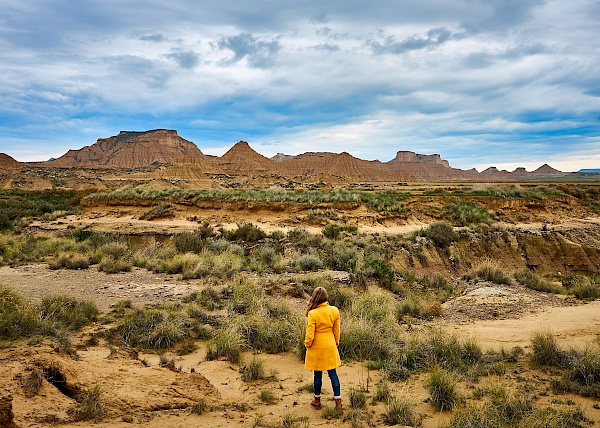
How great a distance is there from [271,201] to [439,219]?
11.2m

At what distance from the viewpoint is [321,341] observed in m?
5.40

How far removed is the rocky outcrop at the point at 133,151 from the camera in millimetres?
129125

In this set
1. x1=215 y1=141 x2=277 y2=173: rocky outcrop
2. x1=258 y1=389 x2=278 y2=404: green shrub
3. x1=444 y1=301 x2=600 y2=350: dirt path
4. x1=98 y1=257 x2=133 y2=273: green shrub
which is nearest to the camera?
x1=258 y1=389 x2=278 y2=404: green shrub

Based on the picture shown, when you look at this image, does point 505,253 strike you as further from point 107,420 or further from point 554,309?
point 107,420

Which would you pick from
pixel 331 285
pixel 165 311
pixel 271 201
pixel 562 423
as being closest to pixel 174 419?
pixel 165 311

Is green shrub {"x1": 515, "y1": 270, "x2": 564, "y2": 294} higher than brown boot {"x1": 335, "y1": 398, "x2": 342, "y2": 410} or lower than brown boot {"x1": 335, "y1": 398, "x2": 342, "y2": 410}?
lower

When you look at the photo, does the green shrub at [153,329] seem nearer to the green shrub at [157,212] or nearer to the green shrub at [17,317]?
the green shrub at [17,317]

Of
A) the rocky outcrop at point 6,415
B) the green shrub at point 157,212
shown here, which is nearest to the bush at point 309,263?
the rocky outcrop at point 6,415

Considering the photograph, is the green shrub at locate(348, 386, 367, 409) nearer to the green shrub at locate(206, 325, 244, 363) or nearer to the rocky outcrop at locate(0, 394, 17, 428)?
the green shrub at locate(206, 325, 244, 363)

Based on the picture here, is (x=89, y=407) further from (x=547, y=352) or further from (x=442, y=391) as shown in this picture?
(x=547, y=352)

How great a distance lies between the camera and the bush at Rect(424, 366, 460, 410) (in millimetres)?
5387

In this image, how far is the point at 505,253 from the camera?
21.1 metres

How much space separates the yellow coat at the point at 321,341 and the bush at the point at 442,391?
56.6 inches

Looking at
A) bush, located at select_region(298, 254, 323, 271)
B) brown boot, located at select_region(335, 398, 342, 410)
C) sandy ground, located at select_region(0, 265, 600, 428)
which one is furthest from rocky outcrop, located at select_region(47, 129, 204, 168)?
brown boot, located at select_region(335, 398, 342, 410)
